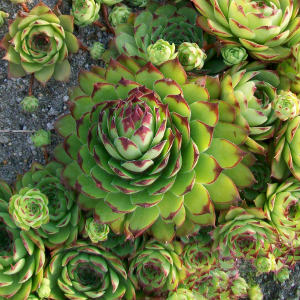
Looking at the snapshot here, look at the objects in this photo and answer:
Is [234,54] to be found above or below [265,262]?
above

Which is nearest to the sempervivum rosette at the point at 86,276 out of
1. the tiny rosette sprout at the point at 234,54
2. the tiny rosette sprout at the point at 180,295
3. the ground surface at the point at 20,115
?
the tiny rosette sprout at the point at 180,295

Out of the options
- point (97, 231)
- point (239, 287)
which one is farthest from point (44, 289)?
point (239, 287)

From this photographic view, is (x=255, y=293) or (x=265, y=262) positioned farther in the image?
(x=255, y=293)

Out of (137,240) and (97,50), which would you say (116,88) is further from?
(137,240)

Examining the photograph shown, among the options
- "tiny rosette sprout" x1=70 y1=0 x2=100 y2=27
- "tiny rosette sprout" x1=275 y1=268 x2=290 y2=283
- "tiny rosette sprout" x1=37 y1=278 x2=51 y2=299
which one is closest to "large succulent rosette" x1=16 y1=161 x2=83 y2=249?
"tiny rosette sprout" x1=37 y1=278 x2=51 y2=299

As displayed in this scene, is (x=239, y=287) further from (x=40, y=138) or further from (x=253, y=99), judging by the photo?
(x=40, y=138)

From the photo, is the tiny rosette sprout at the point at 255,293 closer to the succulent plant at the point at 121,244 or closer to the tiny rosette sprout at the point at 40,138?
the succulent plant at the point at 121,244
